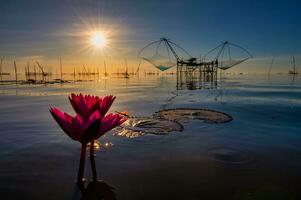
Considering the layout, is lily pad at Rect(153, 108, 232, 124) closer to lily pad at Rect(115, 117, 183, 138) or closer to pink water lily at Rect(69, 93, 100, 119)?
lily pad at Rect(115, 117, 183, 138)

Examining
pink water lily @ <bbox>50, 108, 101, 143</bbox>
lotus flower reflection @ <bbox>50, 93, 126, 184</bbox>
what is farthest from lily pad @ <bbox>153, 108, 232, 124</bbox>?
pink water lily @ <bbox>50, 108, 101, 143</bbox>

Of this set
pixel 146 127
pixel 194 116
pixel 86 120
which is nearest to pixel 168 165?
pixel 86 120

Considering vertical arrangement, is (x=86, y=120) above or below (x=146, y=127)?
above

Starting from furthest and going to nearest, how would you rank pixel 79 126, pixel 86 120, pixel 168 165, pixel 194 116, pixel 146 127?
pixel 194 116, pixel 146 127, pixel 168 165, pixel 86 120, pixel 79 126

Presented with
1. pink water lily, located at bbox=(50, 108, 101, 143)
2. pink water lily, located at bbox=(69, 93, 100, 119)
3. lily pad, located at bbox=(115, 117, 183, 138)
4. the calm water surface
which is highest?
pink water lily, located at bbox=(69, 93, 100, 119)

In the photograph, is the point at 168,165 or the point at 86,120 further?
the point at 168,165

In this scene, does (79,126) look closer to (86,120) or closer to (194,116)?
(86,120)

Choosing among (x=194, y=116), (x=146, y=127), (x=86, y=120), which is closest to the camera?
(x=86, y=120)

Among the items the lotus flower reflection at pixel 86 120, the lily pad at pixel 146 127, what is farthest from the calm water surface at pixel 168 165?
the lotus flower reflection at pixel 86 120

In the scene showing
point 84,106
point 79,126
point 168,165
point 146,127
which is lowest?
point 168,165

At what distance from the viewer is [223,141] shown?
5.60m

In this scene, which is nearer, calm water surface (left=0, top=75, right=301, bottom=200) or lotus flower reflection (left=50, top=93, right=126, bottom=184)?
lotus flower reflection (left=50, top=93, right=126, bottom=184)

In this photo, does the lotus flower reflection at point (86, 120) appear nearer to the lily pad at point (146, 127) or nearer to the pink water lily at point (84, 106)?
the pink water lily at point (84, 106)

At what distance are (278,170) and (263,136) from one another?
2.56 meters
